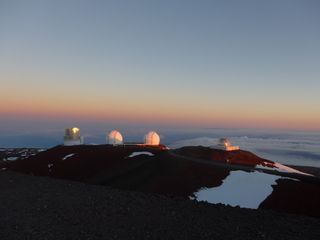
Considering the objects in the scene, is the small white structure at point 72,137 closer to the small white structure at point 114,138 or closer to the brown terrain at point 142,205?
the small white structure at point 114,138

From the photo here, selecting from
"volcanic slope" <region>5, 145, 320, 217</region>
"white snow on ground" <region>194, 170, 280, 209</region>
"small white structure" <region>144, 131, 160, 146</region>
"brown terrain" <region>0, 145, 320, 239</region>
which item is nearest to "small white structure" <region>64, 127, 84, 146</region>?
"volcanic slope" <region>5, 145, 320, 217</region>

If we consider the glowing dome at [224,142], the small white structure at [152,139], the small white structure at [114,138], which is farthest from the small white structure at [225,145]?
the small white structure at [114,138]

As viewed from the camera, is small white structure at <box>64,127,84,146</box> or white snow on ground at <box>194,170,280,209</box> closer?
white snow on ground at <box>194,170,280,209</box>

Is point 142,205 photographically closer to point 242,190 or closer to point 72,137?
point 242,190

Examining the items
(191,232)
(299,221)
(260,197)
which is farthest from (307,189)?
(191,232)

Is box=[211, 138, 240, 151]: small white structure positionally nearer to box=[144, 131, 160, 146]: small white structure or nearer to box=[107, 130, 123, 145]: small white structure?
box=[144, 131, 160, 146]: small white structure

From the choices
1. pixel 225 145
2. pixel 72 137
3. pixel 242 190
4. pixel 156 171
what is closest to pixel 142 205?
pixel 242 190

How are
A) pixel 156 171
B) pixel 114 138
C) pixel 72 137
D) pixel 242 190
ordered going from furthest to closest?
pixel 72 137, pixel 114 138, pixel 156 171, pixel 242 190

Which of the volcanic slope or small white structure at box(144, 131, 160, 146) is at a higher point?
small white structure at box(144, 131, 160, 146)
